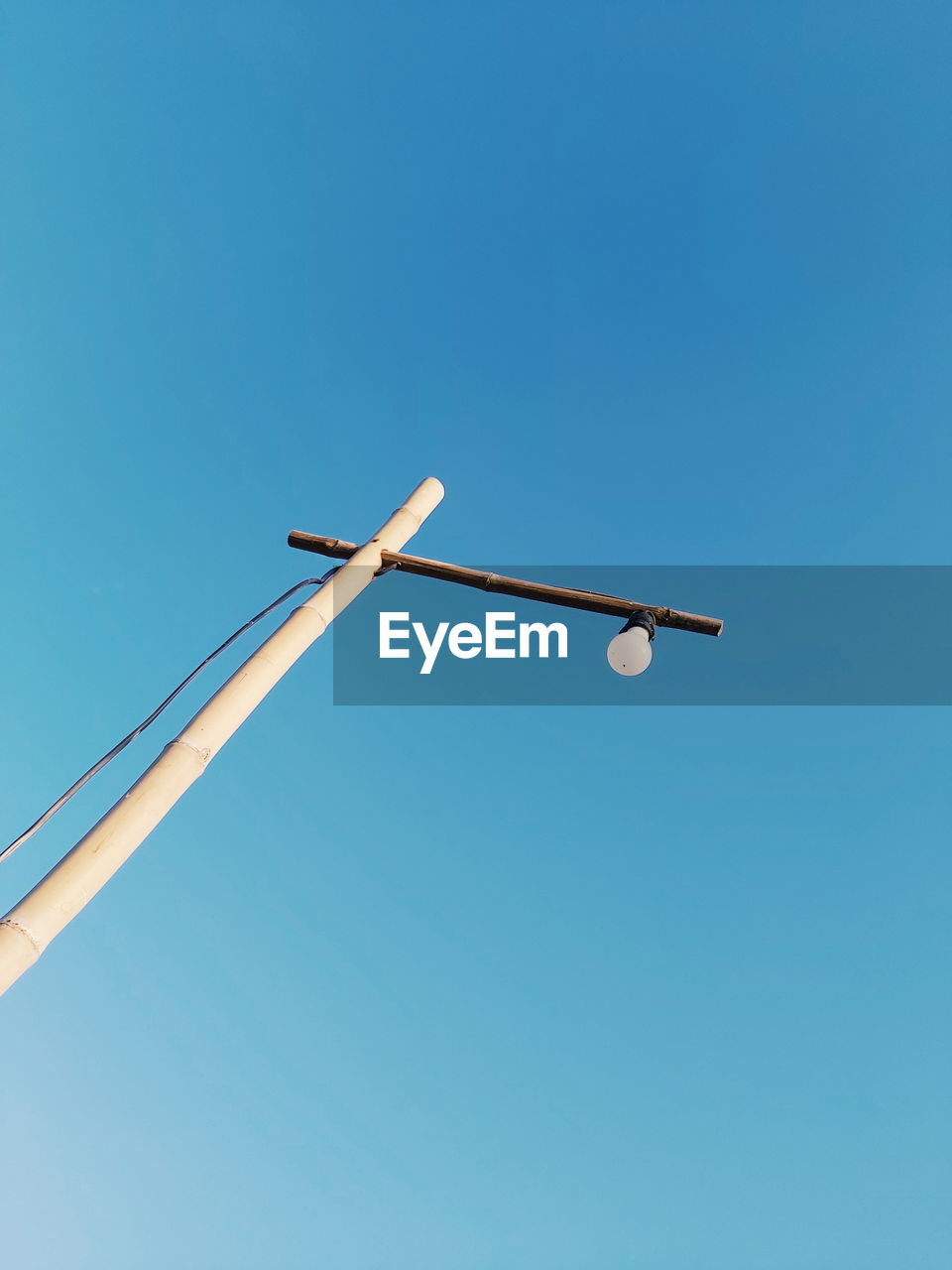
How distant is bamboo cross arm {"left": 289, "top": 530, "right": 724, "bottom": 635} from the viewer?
5.70 m

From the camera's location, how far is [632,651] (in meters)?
5.38

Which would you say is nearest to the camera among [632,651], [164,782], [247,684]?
[164,782]

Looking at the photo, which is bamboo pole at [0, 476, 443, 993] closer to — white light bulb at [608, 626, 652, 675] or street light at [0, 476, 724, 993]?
street light at [0, 476, 724, 993]

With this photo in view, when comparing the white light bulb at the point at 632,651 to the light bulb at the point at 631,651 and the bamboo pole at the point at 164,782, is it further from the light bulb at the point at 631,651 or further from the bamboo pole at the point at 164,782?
the bamboo pole at the point at 164,782

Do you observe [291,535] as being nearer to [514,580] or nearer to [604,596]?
[514,580]

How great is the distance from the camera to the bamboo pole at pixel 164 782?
11.7ft

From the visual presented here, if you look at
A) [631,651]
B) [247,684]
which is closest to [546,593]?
[631,651]

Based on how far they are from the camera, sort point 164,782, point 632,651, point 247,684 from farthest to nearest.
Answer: point 632,651
point 247,684
point 164,782

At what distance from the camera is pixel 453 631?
22.1 ft

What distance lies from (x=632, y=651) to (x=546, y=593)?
30.1 inches

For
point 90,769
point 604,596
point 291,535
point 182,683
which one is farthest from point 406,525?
point 90,769

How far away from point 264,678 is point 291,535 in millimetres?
2008

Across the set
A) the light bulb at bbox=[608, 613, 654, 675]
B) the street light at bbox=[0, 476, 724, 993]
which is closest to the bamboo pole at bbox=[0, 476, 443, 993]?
the street light at bbox=[0, 476, 724, 993]

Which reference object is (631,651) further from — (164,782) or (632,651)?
(164,782)
